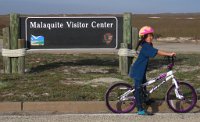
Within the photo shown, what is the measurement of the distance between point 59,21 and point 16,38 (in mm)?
1166

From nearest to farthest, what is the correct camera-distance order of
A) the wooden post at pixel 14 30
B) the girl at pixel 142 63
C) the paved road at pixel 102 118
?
the paved road at pixel 102 118
the girl at pixel 142 63
the wooden post at pixel 14 30

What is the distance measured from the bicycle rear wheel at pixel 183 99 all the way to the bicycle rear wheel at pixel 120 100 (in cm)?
64

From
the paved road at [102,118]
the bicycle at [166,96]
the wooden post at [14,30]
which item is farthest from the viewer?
the wooden post at [14,30]

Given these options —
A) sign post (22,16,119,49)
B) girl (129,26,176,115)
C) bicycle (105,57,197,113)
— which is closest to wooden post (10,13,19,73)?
sign post (22,16,119,49)

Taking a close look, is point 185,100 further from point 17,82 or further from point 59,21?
point 59,21

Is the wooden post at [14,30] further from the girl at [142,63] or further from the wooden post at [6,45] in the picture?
the girl at [142,63]

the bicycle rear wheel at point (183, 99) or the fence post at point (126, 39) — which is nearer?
the bicycle rear wheel at point (183, 99)

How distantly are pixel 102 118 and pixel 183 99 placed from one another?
1.46m

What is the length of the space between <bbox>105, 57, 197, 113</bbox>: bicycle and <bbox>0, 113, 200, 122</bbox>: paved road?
0.23 meters

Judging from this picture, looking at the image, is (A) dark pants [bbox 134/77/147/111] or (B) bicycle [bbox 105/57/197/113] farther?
(B) bicycle [bbox 105/57/197/113]

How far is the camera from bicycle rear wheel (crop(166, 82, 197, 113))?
8.95 m

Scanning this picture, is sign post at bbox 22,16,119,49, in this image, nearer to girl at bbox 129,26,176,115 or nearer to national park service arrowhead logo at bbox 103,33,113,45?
national park service arrowhead logo at bbox 103,33,113,45

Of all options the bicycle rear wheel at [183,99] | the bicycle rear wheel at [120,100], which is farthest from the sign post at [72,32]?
the bicycle rear wheel at [183,99]

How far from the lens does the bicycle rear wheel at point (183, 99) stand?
8.95m
